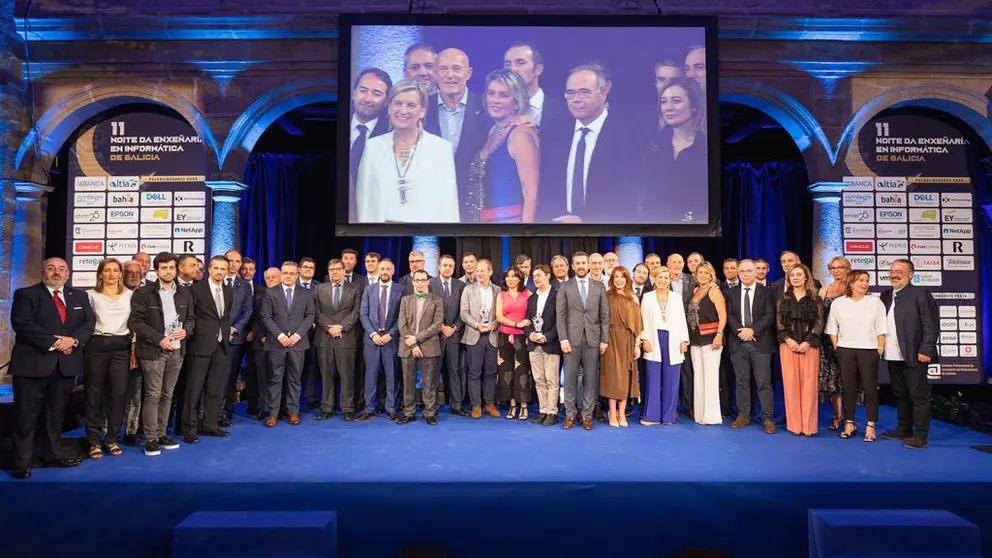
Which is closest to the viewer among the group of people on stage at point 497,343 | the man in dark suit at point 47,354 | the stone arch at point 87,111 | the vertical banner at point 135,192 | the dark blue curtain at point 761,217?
the man in dark suit at point 47,354

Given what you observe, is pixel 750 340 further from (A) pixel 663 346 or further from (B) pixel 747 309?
(A) pixel 663 346

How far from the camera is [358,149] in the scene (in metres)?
6.61

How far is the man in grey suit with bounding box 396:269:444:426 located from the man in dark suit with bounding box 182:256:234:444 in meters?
1.43

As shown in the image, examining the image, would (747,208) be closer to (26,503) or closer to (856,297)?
(856,297)

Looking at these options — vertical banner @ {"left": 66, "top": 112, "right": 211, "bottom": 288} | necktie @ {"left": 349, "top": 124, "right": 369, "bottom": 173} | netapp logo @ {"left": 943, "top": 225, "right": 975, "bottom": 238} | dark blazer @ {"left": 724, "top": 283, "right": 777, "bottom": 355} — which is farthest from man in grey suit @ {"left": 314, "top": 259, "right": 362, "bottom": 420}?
netapp logo @ {"left": 943, "top": 225, "right": 975, "bottom": 238}

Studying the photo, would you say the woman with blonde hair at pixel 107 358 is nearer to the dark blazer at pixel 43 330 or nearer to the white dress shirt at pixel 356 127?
the dark blazer at pixel 43 330

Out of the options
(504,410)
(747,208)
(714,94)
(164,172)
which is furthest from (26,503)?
(747,208)

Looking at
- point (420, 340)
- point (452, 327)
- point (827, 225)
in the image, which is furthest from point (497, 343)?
point (827, 225)

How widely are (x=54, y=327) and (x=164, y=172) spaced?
376 cm

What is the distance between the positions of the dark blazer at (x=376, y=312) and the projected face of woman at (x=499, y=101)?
2.46m

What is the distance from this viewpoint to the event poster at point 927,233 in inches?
274

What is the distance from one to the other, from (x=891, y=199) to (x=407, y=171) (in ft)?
18.4

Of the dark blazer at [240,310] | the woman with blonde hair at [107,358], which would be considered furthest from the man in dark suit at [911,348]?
the woman with blonde hair at [107,358]

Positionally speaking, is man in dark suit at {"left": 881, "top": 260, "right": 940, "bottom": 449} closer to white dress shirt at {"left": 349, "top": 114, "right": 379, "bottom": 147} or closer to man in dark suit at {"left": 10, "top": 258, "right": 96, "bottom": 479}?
white dress shirt at {"left": 349, "top": 114, "right": 379, "bottom": 147}
